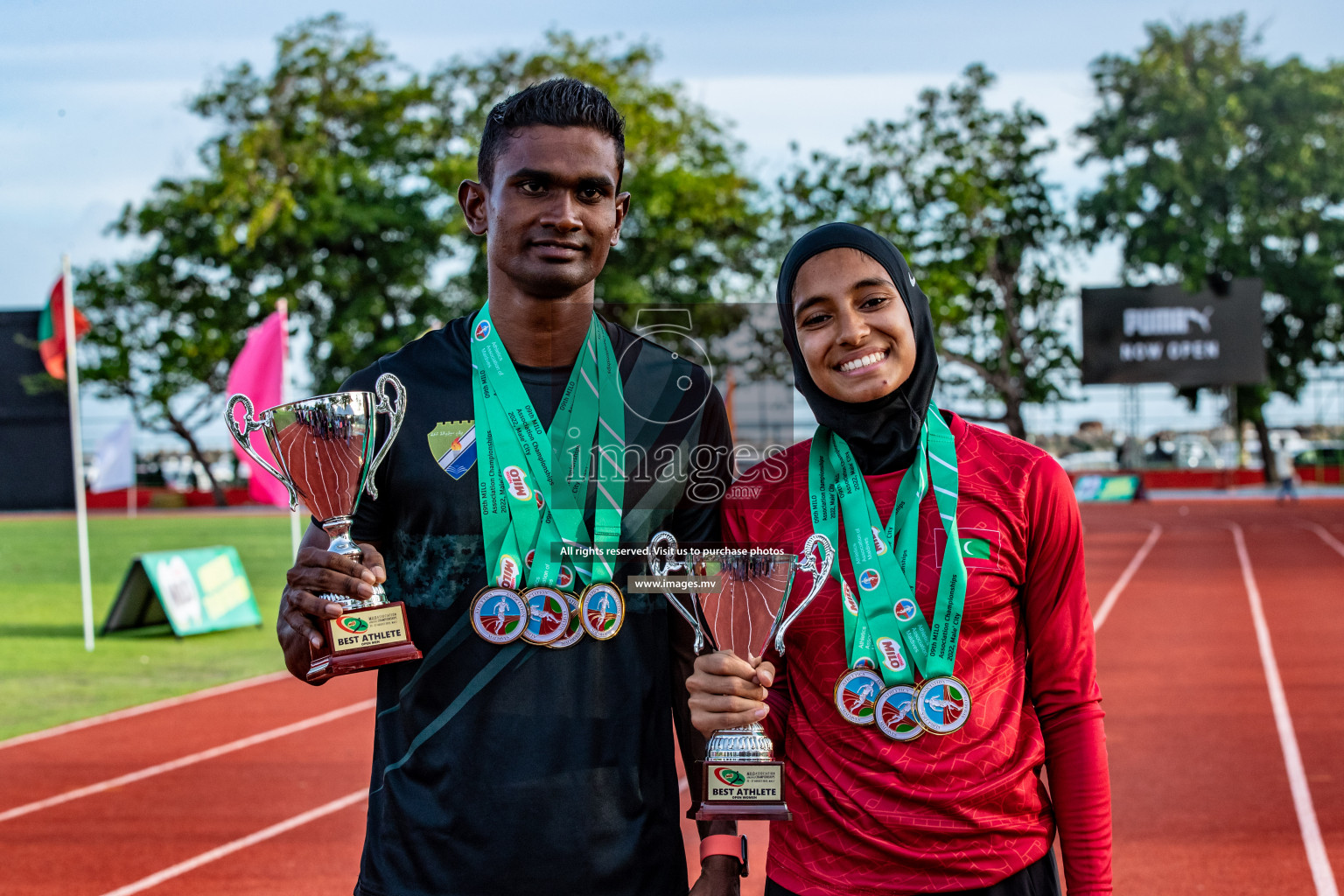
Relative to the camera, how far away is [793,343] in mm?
2037

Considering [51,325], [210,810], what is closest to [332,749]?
[210,810]

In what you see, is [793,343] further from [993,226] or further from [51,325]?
[993,226]

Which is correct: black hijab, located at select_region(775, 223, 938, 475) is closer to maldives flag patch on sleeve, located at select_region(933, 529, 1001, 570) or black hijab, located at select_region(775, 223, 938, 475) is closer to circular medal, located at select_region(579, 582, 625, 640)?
maldives flag patch on sleeve, located at select_region(933, 529, 1001, 570)

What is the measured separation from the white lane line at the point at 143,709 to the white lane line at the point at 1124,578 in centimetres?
689

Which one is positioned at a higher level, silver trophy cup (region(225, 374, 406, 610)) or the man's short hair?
the man's short hair

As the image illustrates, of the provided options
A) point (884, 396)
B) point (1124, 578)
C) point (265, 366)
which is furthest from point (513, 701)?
point (1124, 578)

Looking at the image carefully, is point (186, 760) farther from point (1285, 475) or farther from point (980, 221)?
point (1285, 475)

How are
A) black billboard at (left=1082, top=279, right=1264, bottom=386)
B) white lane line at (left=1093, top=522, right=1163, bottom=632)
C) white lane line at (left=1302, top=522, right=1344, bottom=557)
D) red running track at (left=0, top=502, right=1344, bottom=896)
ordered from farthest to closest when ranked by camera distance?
white lane line at (left=1302, top=522, right=1344, bottom=557)
black billboard at (left=1082, top=279, right=1264, bottom=386)
white lane line at (left=1093, top=522, right=1163, bottom=632)
red running track at (left=0, top=502, right=1344, bottom=896)

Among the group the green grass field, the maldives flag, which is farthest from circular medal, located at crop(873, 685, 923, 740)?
the maldives flag

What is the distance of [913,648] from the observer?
1.92m

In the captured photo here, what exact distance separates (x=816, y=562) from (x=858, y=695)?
0.73 ft

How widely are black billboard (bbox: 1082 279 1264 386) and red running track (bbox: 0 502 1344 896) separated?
659cm

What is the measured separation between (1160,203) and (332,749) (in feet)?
102

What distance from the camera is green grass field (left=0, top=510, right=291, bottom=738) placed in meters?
8.99
